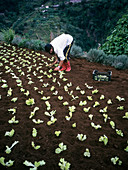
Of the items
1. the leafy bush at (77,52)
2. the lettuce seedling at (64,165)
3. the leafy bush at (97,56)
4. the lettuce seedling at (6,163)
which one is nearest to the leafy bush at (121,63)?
the leafy bush at (97,56)

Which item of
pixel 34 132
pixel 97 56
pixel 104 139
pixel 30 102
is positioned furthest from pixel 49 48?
pixel 104 139

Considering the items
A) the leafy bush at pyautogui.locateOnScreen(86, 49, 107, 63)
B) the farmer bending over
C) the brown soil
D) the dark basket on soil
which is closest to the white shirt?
the farmer bending over

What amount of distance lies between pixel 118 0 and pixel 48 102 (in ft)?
108

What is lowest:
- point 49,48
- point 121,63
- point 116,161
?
point 116,161

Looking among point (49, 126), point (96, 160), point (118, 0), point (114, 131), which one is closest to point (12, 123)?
point (49, 126)

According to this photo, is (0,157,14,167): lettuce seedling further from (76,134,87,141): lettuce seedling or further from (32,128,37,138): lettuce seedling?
(76,134,87,141): lettuce seedling

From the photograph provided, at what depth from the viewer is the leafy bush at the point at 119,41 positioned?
4406 mm

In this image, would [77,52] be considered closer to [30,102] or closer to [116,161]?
[30,102]

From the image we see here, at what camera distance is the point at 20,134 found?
1.80m

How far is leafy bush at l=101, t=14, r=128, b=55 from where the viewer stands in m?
4.41

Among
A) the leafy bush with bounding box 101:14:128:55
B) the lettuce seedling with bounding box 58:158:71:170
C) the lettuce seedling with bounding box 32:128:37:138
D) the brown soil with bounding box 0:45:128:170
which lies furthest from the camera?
the leafy bush with bounding box 101:14:128:55

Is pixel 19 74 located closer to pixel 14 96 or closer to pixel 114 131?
pixel 14 96

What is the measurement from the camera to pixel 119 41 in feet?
14.8

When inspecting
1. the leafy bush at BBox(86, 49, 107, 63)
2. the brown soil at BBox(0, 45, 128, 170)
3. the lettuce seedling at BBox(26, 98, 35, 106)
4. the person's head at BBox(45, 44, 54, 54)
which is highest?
the person's head at BBox(45, 44, 54, 54)
